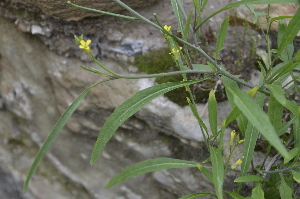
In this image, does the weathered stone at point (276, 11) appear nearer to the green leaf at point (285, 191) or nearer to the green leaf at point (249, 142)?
the green leaf at point (249, 142)

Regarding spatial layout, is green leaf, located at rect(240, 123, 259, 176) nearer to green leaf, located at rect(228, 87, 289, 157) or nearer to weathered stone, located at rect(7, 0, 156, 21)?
green leaf, located at rect(228, 87, 289, 157)

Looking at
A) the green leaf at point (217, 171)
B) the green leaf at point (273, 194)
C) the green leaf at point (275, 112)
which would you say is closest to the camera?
the green leaf at point (217, 171)

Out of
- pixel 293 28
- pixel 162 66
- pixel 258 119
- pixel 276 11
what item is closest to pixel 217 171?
pixel 258 119

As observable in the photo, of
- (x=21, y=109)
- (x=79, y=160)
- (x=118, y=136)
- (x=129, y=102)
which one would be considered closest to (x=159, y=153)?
(x=118, y=136)

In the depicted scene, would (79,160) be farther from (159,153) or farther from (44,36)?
(44,36)

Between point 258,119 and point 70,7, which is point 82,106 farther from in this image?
point 258,119

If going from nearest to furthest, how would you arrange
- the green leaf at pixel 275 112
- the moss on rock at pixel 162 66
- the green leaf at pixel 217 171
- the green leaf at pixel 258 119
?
1. the green leaf at pixel 258 119
2. the green leaf at pixel 217 171
3. the green leaf at pixel 275 112
4. the moss on rock at pixel 162 66

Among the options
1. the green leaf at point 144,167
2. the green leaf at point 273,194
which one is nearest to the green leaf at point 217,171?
the green leaf at point 144,167
